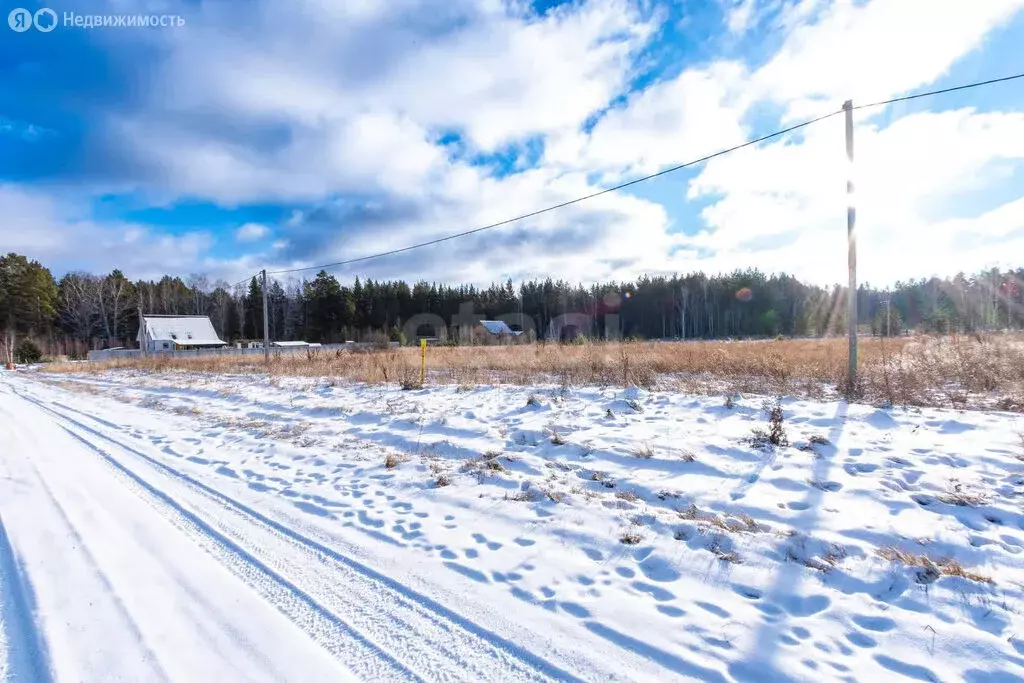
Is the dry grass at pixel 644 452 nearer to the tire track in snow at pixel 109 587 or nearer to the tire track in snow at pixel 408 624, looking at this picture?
the tire track in snow at pixel 408 624

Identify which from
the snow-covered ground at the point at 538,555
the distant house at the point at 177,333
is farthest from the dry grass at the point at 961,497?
the distant house at the point at 177,333

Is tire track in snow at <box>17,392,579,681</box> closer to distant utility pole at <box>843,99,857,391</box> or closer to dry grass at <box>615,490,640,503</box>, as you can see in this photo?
dry grass at <box>615,490,640,503</box>

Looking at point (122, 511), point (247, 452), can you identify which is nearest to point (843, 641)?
point (122, 511)

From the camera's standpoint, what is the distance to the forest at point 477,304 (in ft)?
184

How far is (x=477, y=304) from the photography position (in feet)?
242

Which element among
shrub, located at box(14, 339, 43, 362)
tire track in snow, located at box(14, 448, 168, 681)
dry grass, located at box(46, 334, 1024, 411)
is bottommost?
tire track in snow, located at box(14, 448, 168, 681)

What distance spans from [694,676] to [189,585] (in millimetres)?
3117

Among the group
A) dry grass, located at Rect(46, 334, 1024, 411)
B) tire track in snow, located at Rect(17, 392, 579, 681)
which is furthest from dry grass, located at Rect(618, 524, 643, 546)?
dry grass, located at Rect(46, 334, 1024, 411)

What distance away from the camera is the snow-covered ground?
2.37 meters

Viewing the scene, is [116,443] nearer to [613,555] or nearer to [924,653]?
[613,555]

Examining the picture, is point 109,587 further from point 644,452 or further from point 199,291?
point 199,291

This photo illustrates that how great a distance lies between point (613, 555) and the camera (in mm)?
3471

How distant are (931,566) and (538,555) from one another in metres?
2.68

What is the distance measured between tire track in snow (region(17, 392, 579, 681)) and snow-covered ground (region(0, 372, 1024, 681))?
15 millimetres
